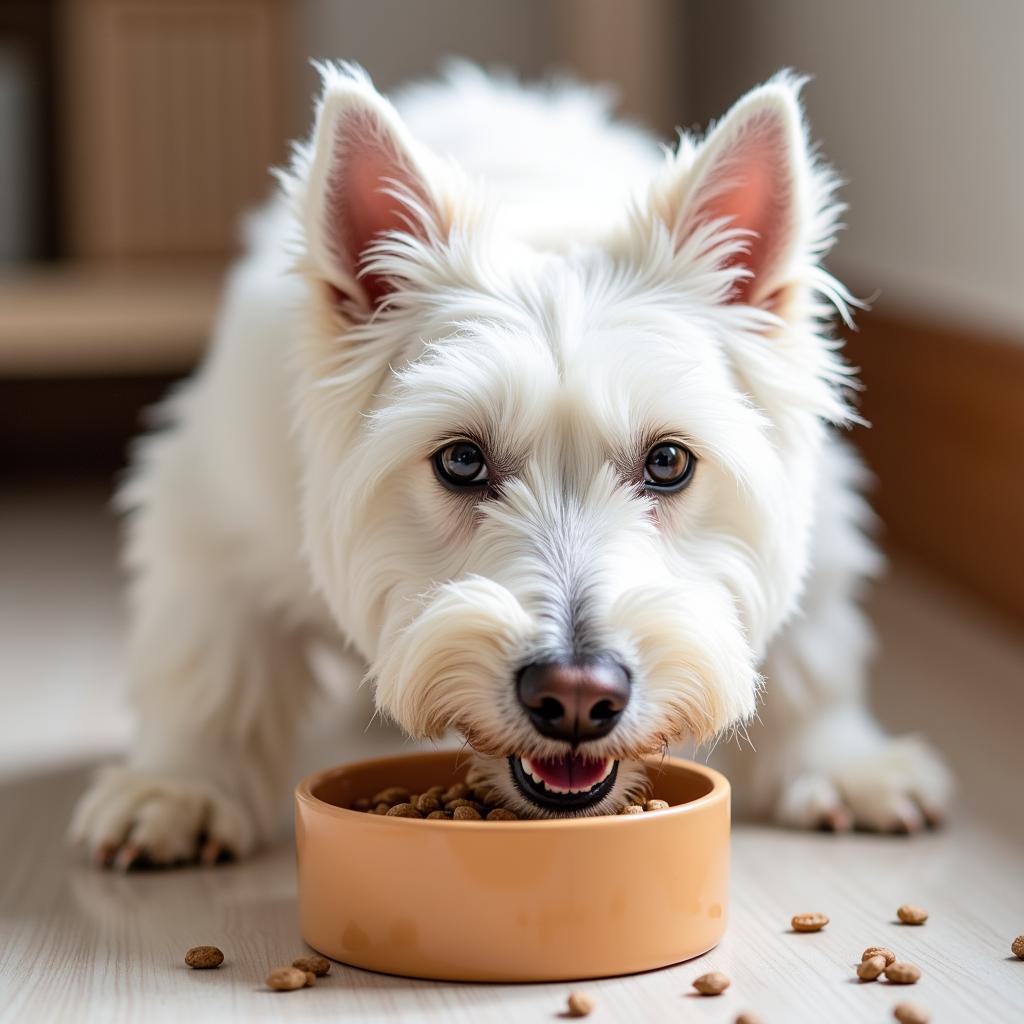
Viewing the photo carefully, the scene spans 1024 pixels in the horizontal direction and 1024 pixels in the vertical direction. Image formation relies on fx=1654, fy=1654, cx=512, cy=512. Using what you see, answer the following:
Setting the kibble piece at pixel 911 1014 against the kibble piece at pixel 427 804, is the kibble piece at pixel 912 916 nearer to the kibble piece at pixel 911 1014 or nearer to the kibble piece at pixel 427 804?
the kibble piece at pixel 911 1014

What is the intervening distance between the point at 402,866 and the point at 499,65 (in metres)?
4.77

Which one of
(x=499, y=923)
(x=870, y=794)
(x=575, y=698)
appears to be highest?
(x=575, y=698)

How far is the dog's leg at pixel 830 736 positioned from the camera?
2.22 metres

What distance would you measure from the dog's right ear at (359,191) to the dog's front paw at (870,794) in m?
0.89

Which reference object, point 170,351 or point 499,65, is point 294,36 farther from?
point 170,351

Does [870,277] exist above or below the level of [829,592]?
above

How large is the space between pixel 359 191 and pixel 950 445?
2205 mm

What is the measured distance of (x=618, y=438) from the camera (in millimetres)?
1708

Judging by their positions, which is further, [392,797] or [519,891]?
[392,797]

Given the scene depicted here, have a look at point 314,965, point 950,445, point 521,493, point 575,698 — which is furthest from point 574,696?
point 950,445

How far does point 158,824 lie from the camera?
81.5 inches

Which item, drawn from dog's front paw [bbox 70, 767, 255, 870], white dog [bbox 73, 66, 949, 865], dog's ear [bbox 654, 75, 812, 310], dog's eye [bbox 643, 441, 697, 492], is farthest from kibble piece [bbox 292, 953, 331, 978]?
dog's ear [bbox 654, 75, 812, 310]

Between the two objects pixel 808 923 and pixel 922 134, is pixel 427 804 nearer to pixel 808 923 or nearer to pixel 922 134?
pixel 808 923

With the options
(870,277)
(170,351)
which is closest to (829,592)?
(870,277)
